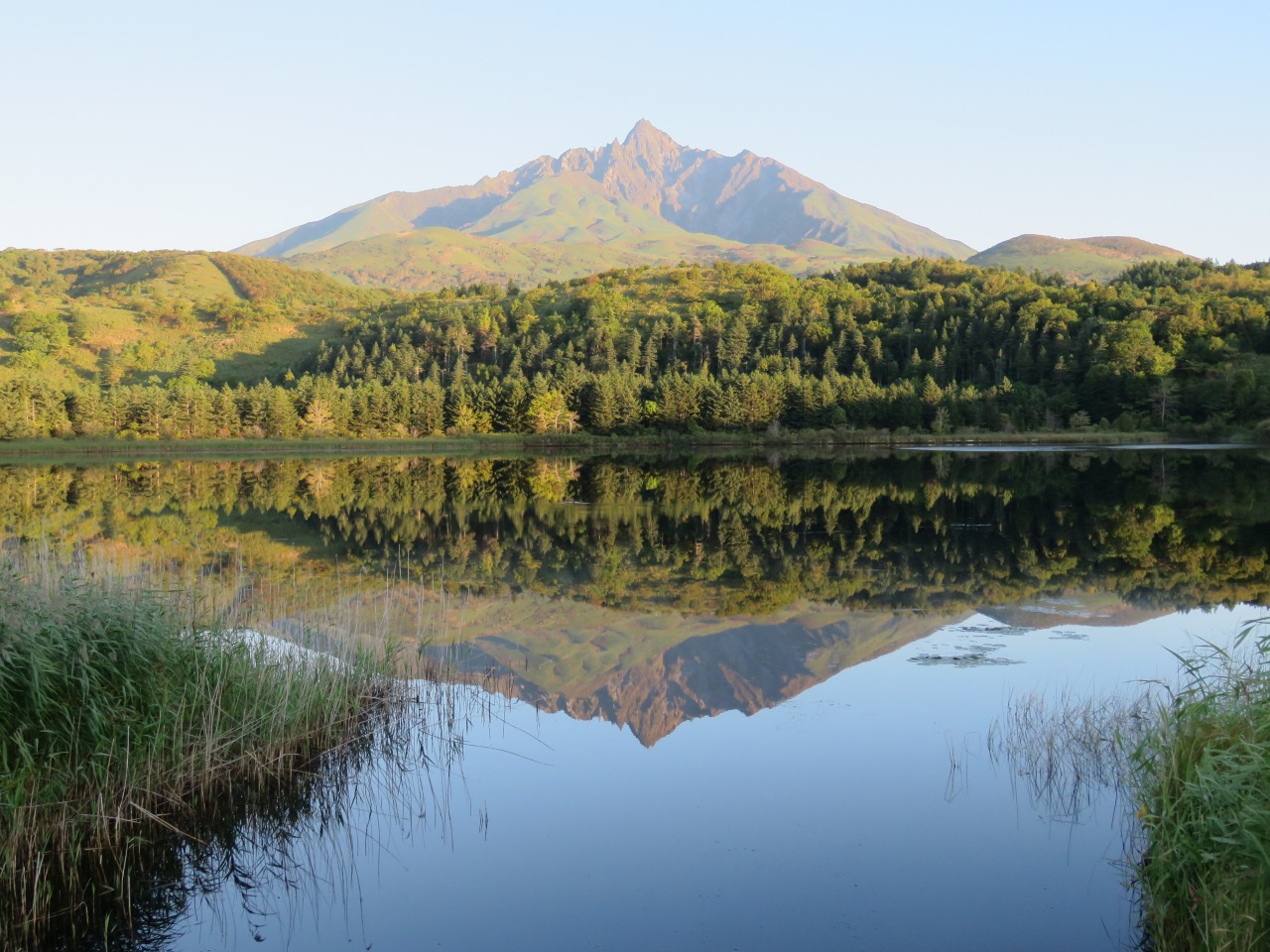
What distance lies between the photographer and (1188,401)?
88.1m

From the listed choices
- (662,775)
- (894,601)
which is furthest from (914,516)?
(662,775)


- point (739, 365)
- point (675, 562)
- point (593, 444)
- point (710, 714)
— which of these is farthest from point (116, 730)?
point (739, 365)

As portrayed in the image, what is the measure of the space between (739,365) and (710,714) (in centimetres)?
10822

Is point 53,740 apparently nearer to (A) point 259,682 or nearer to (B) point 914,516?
(A) point 259,682

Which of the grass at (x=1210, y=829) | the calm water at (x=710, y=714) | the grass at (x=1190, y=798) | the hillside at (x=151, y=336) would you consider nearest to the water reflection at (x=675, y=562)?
the calm water at (x=710, y=714)

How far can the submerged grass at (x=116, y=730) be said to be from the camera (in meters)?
7.09

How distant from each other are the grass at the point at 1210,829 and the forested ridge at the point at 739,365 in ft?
277

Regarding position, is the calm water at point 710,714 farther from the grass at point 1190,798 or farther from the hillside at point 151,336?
the hillside at point 151,336

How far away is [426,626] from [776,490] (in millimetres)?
26090

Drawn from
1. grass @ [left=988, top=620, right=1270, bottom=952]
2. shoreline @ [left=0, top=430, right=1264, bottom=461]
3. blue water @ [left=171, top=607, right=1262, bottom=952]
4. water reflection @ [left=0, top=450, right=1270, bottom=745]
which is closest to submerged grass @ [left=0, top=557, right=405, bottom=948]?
blue water @ [left=171, top=607, right=1262, bottom=952]

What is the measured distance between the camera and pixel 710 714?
11.4 metres

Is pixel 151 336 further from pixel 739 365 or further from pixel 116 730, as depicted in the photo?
pixel 116 730

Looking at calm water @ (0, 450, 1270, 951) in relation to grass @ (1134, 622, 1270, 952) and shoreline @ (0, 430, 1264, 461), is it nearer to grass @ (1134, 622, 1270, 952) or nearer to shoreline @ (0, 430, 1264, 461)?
grass @ (1134, 622, 1270, 952)

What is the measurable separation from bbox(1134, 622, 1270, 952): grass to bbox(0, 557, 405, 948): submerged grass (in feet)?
23.1
